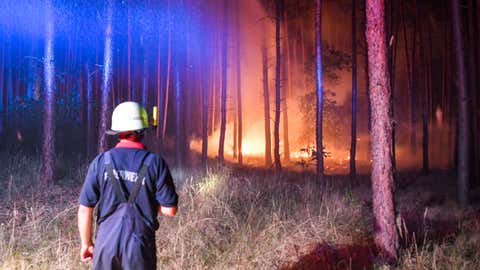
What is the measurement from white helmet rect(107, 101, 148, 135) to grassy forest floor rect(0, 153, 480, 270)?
2.53m

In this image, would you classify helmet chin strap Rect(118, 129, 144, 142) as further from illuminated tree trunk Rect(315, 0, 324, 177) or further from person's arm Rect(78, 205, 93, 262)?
illuminated tree trunk Rect(315, 0, 324, 177)

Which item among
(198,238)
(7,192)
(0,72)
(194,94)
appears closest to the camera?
(198,238)

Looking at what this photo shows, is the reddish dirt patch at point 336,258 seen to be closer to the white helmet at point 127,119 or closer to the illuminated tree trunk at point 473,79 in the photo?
the white helmet at point 127,119

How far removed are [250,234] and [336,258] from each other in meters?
1.35

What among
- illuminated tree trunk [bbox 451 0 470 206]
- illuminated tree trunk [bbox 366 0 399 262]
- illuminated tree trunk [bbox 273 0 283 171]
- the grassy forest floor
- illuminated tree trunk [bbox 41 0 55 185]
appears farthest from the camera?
illuminated tree trunk [bbox 273 0 283 171]

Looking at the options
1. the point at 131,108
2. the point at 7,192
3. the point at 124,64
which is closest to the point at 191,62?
the point at 124,64

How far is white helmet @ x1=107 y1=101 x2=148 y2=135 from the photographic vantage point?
2928 millimetres

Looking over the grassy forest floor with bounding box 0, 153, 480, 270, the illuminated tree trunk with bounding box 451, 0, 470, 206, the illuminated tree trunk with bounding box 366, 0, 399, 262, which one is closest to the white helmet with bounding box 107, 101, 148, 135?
the grassy forest floor with bounding box 0, 153, 480, 270

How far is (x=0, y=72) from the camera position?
26312mm

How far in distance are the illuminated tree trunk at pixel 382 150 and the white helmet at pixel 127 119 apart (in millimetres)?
3796

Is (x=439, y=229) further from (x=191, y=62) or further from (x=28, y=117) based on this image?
(x=28, y=117)

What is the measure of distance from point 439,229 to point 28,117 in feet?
90.1

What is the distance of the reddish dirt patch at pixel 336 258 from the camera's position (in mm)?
5207

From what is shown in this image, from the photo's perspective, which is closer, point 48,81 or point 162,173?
→ point 162,173
